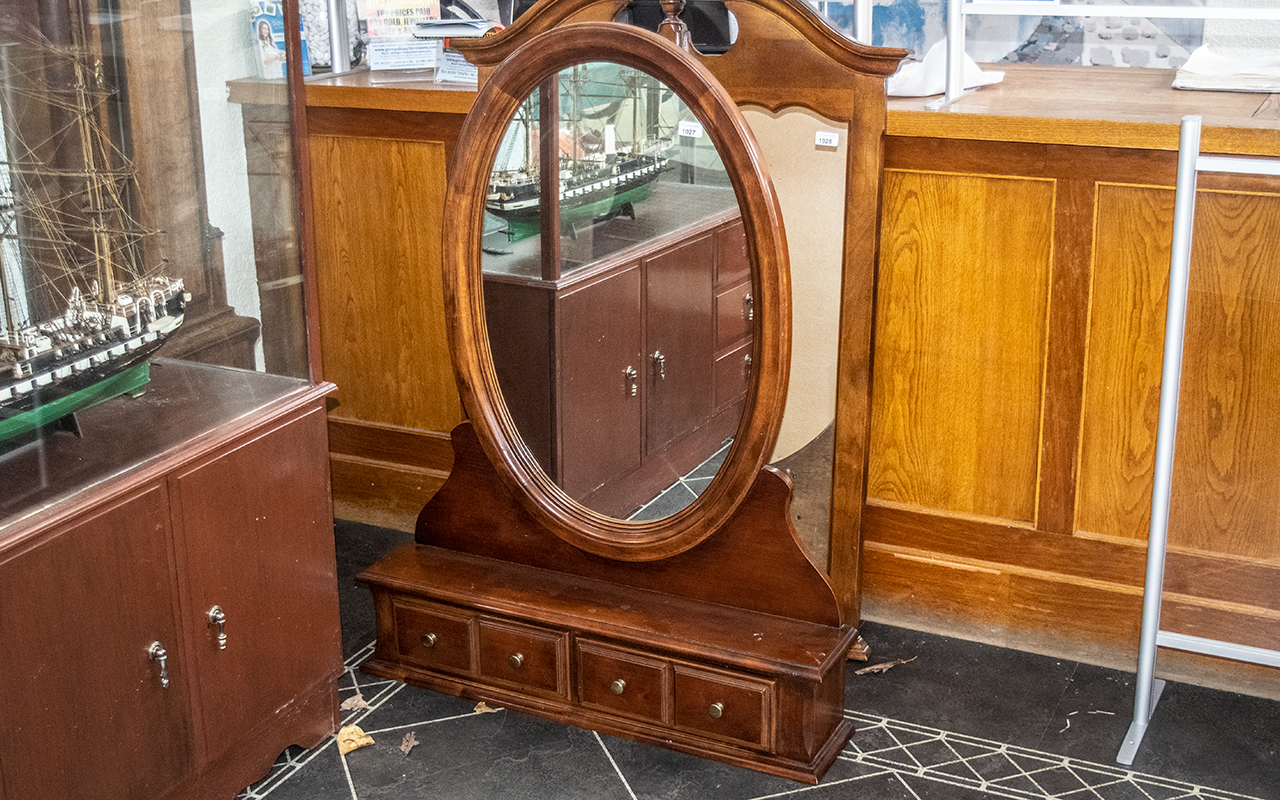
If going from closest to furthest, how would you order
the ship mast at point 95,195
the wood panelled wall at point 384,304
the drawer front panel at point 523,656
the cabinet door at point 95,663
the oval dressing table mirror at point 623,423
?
the cabinet door at point 95,663 < the ship mast at point 95,195 < the oval dressing table mirror at point 623,423 < the drawer front panel at point 523,656 < the wood panelled wall at point 384,304

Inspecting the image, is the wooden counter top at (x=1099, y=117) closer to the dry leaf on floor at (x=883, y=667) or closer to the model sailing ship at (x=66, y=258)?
the dry leaf on floor at (x=883, y=667)

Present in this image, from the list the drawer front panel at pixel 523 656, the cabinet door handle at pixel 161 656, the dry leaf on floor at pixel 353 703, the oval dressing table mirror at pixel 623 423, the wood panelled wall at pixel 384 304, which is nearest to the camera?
the cabinet door handle at pixel 161 656

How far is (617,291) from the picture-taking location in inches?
97.4

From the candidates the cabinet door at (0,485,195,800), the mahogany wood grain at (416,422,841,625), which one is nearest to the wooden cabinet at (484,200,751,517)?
the mahogany wood grain at (416,422,841,625)

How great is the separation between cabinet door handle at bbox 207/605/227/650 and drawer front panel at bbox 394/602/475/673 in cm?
55

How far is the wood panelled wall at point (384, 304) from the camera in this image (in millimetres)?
3232

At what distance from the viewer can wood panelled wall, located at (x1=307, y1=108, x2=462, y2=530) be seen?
323cm

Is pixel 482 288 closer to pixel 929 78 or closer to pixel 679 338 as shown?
pixel 679 338

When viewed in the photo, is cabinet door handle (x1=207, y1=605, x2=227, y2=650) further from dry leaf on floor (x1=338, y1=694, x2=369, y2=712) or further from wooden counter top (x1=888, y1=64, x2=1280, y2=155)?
wooden counter top (x1=888, y1=64, x2=1280, y2=155)

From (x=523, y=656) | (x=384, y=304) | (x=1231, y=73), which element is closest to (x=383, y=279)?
(x=384, y=304)

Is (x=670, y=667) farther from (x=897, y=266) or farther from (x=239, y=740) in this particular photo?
(x=897, y=266)

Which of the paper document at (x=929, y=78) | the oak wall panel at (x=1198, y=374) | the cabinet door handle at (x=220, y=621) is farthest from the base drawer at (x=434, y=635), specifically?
the paper document at (x=929, y=78)

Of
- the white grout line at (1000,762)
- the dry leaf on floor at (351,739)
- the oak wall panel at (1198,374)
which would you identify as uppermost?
the oak wall panel at (1198,374)

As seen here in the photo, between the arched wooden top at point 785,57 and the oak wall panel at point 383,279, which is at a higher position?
the arched wooden top at point 785,57
